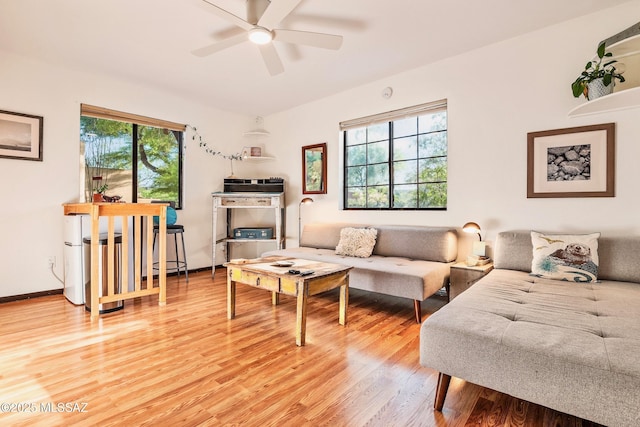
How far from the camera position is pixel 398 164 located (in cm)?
381

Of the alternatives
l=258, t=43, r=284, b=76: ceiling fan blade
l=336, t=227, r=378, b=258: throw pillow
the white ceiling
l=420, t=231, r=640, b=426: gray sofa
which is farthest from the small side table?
l=258, t=43, r=284, b=76: ceiling fan blade

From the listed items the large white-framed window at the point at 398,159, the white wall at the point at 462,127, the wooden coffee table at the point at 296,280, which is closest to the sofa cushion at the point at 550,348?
the wooden coffee table at the point at 296,280

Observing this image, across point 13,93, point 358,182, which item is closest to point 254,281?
point 358,182

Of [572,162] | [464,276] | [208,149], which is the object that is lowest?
[464,276]

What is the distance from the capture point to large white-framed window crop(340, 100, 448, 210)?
350cm

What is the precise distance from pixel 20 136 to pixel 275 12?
120 inches

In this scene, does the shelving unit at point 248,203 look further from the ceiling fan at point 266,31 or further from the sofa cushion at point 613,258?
the sofa cushion at point 613,258

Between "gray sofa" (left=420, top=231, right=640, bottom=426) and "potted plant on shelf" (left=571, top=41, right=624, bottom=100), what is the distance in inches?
56.3

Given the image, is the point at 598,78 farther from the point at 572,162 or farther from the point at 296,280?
the point at 296,280

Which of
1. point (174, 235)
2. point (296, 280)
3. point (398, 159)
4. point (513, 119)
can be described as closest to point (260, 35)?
point (296, 280)

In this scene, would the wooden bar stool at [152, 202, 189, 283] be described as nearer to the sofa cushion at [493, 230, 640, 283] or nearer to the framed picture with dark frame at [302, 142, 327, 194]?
the framed picture with dark frame at [302, 142, 327, 194]

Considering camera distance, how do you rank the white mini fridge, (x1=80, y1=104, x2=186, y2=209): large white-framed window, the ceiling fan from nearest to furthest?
the ceiling fan, the white mini fridge, (x1=80, y1=104, x2=186, y2=209): large white-framed window

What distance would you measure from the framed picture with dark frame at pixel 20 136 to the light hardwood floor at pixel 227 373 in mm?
1572

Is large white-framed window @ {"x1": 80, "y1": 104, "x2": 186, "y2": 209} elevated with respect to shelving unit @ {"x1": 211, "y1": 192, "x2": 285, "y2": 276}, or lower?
elevated
